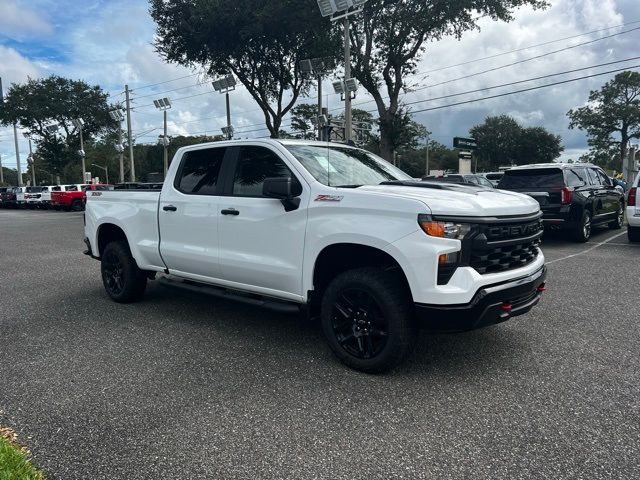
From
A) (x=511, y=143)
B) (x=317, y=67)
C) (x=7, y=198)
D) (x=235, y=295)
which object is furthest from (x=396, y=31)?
(x=511, y=143)

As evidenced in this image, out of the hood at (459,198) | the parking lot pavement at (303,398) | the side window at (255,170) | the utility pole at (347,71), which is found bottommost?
the parking lot pavement at (303,398)

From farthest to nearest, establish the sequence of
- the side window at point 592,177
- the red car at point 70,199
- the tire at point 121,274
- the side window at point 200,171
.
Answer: the red car at point 70,199 → the side window at point 592,177 → the tire at point 121,274 → the side window at point 200,171

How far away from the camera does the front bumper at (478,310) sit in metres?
3.46

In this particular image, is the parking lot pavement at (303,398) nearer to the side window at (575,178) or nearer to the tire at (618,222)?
the side window at (575,178)

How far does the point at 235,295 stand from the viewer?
4.80 metres

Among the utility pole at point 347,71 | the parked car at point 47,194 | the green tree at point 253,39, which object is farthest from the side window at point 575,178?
the parked car at point 47,194

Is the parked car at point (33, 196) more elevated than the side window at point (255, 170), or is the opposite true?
the side window at point (255, 170)

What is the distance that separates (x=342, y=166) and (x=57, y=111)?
5715 centimetres

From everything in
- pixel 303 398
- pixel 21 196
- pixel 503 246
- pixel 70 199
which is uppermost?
pixel 503 246

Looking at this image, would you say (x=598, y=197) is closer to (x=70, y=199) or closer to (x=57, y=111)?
(x=70, y=199)

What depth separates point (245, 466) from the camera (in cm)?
272

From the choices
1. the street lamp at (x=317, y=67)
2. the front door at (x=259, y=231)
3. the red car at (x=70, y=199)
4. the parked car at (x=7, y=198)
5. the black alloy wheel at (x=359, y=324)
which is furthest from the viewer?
the parked car at (x=7, y=198)

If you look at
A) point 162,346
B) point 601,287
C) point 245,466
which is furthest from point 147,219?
point 601,287

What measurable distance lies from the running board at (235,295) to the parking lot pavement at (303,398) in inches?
15.5
